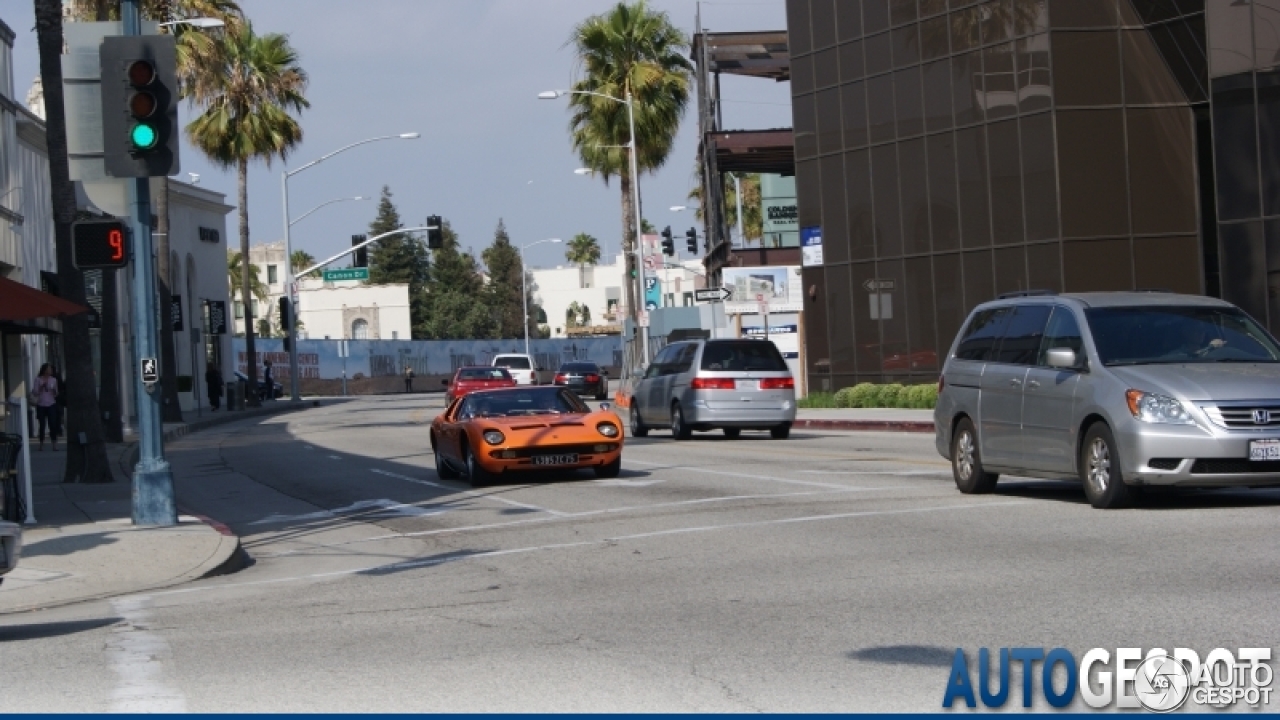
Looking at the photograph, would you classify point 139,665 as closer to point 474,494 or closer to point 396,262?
point 474,494

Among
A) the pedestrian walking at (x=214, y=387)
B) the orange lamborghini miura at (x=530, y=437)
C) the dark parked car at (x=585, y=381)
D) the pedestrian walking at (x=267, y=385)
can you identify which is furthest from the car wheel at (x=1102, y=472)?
the pedestrian walking at (x=267, y=385)

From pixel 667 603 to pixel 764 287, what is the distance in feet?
145

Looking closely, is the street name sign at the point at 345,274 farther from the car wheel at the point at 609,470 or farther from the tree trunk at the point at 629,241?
the car wheel at the point at 609,470

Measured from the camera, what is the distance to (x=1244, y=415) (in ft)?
42.4

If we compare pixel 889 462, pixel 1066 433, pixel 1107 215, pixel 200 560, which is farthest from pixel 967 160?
pixel 200 560

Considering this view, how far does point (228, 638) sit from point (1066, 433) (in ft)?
25.7

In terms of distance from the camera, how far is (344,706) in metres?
7.29

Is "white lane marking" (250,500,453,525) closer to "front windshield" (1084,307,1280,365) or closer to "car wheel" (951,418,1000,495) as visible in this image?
→ "car wheel" (951,418,1000,495)

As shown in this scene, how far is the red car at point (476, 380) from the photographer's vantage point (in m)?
47.7

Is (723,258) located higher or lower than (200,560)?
higher

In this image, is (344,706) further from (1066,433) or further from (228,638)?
(1066,433)

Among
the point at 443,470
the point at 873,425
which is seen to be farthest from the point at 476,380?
the point at 443,470

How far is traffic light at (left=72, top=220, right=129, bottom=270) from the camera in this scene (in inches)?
598

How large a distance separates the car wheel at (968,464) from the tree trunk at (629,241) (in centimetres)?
3601
